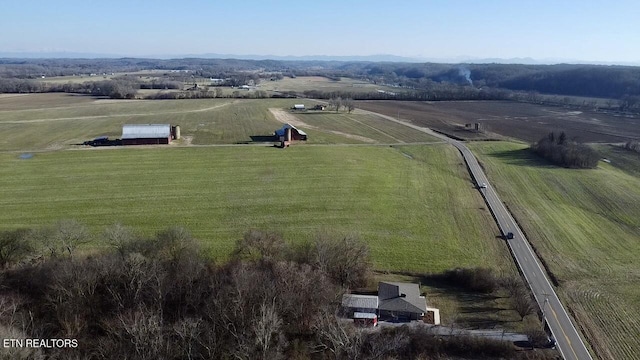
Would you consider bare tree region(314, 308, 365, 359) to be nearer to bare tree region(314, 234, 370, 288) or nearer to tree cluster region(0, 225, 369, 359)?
tree cluster region(0, 225, 369, 359)

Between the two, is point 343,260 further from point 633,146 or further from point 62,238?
point 633,146

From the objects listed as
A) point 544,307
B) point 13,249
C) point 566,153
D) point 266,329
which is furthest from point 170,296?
point 566,153

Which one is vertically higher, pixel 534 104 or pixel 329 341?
pixel 534 104

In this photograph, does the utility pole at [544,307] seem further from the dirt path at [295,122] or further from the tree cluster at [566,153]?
the dirt path at [295,122]

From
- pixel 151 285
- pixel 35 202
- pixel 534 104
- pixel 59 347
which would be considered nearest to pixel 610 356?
pixel 151 285

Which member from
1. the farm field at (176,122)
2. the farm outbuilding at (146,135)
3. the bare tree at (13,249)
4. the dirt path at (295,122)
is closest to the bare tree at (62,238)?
the bare tree at (13,249)

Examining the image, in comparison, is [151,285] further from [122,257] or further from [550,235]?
[550,235]

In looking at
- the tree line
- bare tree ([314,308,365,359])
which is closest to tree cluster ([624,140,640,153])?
the tree line

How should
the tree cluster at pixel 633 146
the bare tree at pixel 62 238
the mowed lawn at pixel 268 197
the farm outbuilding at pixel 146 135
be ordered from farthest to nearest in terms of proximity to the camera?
the tree cluster at pixel 633 146 → the farm outbuilding at pixel 146 135 → the mowed lawn at pixel 268 197 → the bare tree at pixel 62 238
